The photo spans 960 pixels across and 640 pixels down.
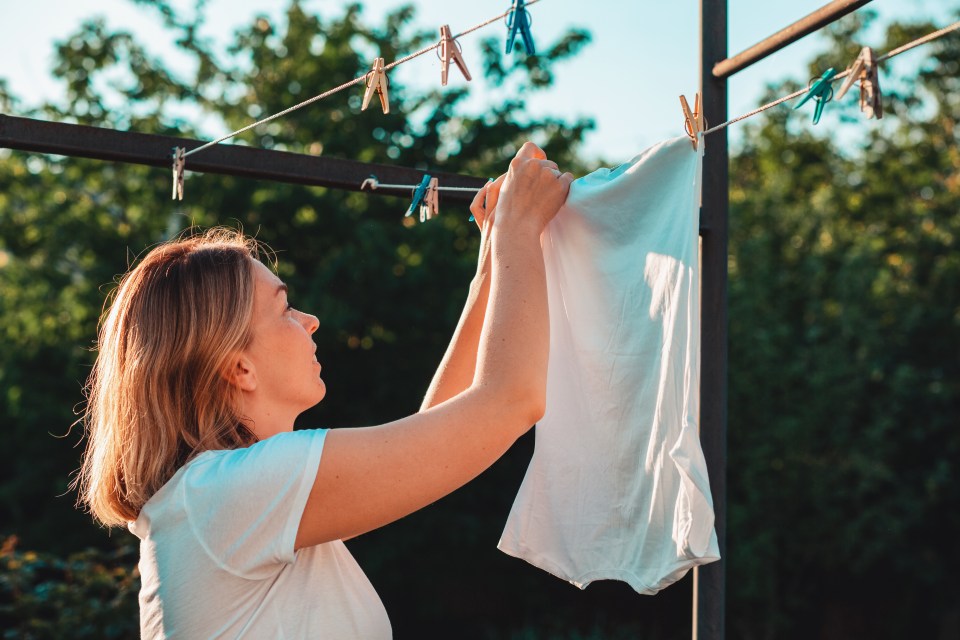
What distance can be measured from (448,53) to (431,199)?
0.31 meters

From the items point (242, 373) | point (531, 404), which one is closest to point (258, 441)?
point (242, 373)

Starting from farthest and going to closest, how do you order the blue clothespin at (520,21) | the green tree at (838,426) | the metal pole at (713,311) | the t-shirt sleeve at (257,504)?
1. the green tree at (838,426)
2. the metal pole at (713,311)
3. the blue clothespin at (520,21)
4. the t-shirt sleeve at (257,504)

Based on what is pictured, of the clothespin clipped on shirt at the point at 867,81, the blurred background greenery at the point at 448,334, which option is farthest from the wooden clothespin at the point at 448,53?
the blurred background greenery at the point at 448,334

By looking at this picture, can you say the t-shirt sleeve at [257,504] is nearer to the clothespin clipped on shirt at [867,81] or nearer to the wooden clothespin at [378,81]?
the wooden clothespin at [378,81]

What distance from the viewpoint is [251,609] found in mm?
1381

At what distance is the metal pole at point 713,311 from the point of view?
78.9 inches

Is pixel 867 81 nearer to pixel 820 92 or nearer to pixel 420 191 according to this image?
pixel 820 92

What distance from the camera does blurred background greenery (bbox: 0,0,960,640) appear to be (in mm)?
7105

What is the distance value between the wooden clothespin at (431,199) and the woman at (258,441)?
1.15 ft

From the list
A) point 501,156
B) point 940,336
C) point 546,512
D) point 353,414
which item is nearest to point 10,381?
point 353,414

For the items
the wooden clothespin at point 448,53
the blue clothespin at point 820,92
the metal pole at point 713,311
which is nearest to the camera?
the blue clothespin at point 820,92

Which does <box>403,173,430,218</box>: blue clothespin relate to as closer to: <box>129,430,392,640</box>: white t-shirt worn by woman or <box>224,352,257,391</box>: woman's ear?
<box>224,352,257,391</box>: woman's ear

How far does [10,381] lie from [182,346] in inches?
258

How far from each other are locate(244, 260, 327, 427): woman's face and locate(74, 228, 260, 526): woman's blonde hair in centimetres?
2
